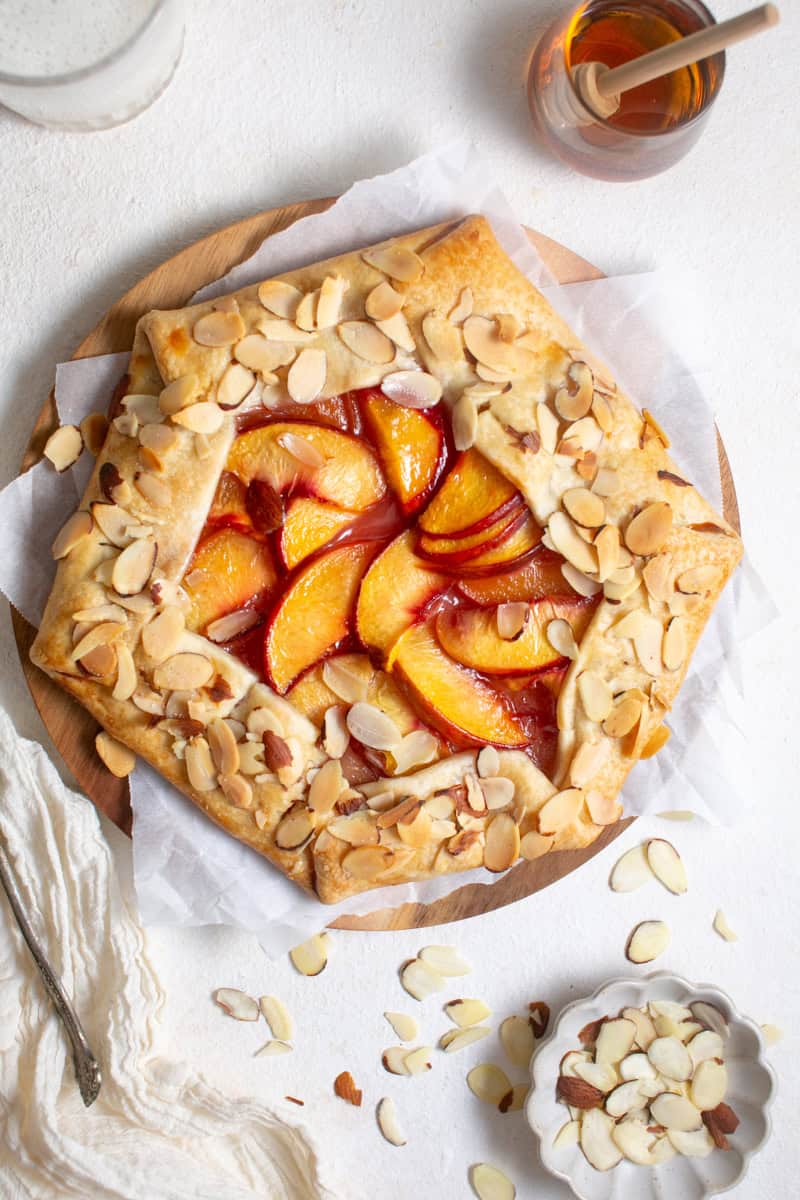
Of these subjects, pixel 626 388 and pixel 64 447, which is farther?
pixel 626 388

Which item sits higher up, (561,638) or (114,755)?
(561,638)

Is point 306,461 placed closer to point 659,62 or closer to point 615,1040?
point 659,62

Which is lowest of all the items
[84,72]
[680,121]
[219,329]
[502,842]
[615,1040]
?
[615,1040]

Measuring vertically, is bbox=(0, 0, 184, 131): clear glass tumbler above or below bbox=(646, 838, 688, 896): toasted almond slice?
above

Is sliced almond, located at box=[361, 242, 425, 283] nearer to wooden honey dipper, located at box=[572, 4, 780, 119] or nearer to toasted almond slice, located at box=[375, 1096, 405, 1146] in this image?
wooden honey dipper, located at box=[572, 4, 780, 119]

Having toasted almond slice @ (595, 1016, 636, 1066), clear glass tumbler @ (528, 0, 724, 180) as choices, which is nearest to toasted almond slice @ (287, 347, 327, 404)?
clear glass tumbler @ (528, 0, 724, 180)

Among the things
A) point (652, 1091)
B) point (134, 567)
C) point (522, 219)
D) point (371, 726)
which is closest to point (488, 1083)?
point (652, 1091)
